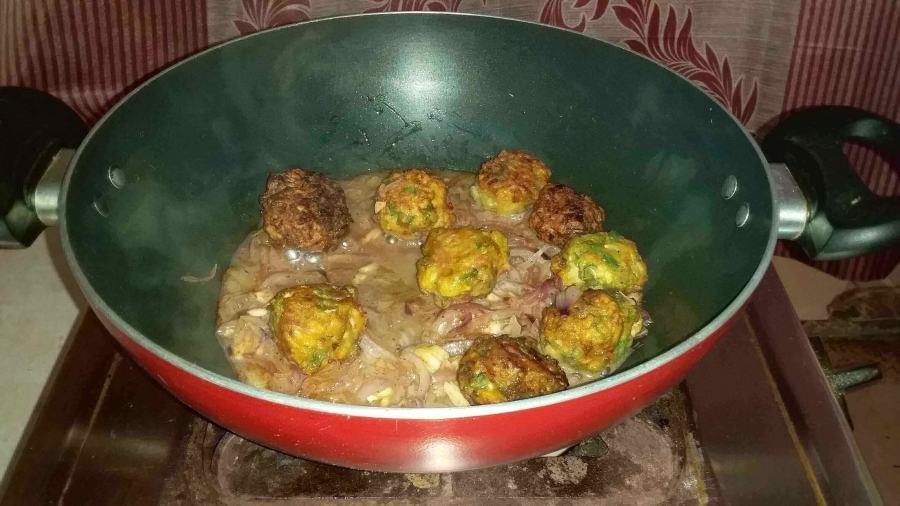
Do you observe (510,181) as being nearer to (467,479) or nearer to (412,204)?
(412,204)

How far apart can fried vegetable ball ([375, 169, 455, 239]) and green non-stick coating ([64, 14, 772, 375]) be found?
269 millimetres

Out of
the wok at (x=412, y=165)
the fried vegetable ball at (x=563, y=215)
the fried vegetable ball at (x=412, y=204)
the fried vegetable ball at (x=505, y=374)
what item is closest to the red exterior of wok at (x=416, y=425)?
the wok at (x=412, y=165)

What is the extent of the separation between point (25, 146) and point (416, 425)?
94 centimetres

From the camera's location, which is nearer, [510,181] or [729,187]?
[729,187]

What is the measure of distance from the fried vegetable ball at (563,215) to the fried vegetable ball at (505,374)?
0.42 m

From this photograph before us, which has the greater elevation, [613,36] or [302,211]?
[613,36]

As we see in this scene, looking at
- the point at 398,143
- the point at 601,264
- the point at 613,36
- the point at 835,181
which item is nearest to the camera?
the point at 835,181

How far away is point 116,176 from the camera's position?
4.24 ft

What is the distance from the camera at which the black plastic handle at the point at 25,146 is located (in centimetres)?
114

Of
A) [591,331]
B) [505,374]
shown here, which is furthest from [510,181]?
[505,374]

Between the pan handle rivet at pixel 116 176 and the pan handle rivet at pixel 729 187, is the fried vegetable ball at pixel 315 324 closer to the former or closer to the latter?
the pan handle rivet at pixel 116 176

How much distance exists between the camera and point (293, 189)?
1572mm

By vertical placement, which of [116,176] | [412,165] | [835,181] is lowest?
[412,165]

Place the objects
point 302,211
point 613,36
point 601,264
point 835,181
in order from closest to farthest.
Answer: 1. point 835,181
2. point 601,264
3. point 302,211
4. point 613,36
